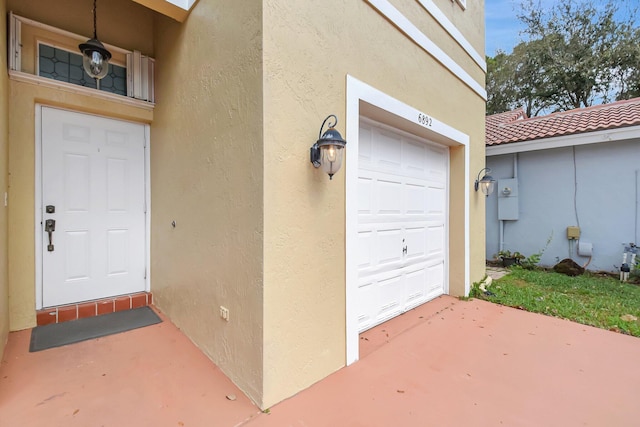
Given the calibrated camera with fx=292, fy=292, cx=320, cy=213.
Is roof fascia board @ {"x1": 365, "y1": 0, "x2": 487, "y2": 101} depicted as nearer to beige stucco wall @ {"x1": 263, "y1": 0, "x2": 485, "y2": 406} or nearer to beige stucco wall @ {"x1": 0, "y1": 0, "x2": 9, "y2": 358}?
beige stucco wall @ {"x1": 263, "y1": 0, "x2": 485, "y2": 406}

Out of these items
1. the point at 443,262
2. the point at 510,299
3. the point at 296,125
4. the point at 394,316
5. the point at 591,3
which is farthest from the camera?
the point at 591,3

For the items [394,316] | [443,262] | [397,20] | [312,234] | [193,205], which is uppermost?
[397,20]

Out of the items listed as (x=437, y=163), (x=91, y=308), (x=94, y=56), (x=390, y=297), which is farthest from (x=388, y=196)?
(x=91, y=308)

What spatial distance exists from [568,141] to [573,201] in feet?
4.82

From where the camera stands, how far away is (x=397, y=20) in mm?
3469

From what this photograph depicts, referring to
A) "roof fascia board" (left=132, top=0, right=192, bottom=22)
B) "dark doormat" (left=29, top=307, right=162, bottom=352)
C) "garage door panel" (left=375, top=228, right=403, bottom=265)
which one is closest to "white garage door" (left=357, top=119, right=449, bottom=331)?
"garage door panel" (left=375, top=228, right=403, bottom=265)

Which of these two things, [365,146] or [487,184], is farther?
[487,184]

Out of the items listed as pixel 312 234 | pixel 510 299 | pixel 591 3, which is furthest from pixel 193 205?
pixel 591 3

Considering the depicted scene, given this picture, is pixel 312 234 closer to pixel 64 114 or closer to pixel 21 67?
pixel 64 114

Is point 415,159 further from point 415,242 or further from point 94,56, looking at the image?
point 94,56

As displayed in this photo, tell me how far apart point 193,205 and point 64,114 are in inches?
85.6

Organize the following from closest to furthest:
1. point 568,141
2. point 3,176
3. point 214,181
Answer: point 214,181, point 3,176, point 568,141

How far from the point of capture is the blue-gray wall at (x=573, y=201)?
656 cm

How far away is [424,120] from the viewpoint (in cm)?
401
